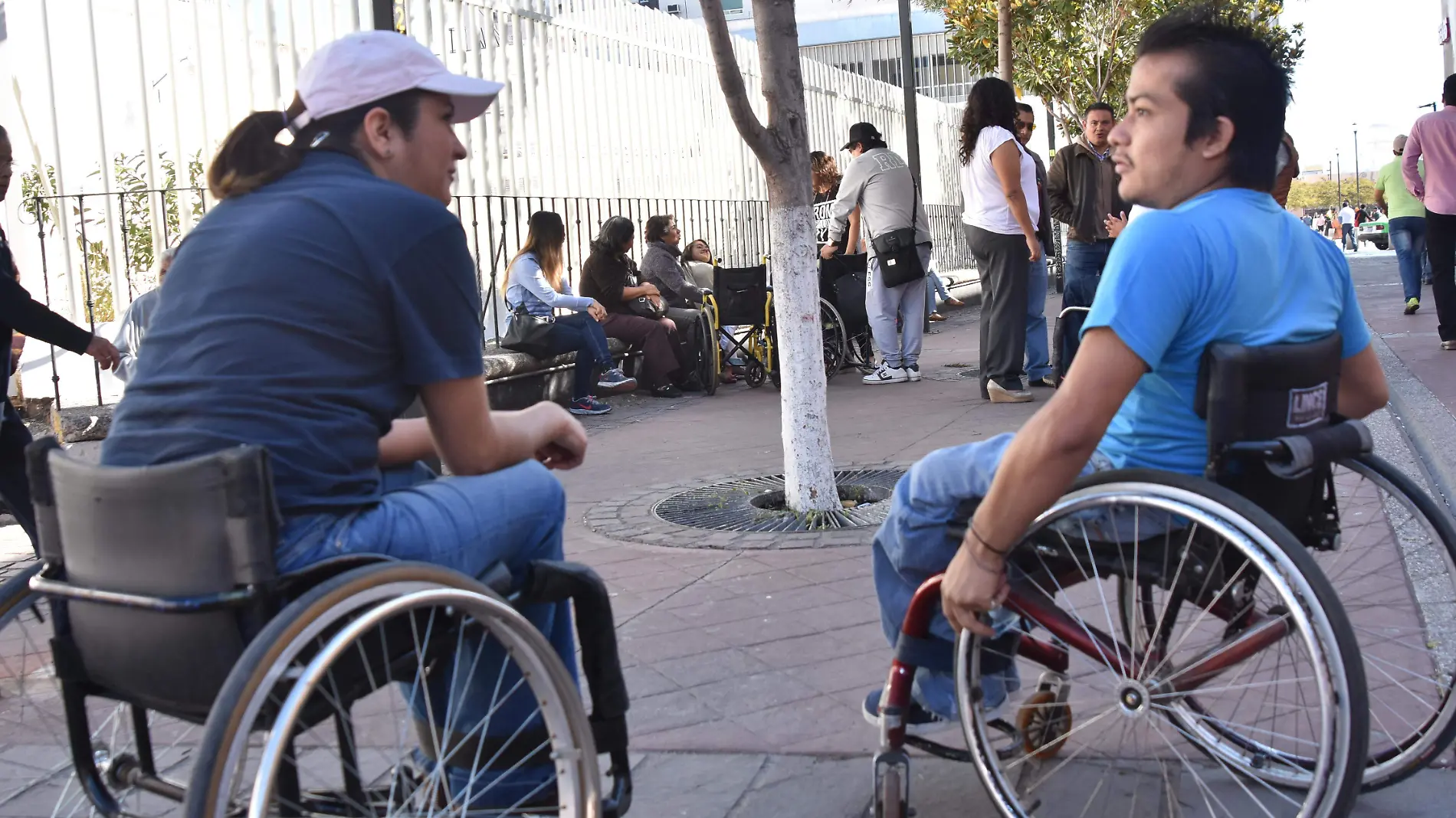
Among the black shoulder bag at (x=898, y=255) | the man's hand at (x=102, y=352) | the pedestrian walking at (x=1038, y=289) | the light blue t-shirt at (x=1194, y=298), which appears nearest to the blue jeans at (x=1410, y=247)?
the pedestrian walking at (x=1038, y=289)

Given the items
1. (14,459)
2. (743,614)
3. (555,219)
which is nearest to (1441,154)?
(555,219)

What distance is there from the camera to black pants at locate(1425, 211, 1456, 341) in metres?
9.08

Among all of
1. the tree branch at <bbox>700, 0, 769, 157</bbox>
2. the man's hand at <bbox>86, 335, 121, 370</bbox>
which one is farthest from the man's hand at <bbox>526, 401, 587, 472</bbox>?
the tree branch at <bbox>700, 0, 769, 157</bbox>

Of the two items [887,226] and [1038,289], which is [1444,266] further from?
[887,226]

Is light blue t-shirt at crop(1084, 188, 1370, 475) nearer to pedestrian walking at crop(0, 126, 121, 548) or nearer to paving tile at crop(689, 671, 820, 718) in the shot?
paving tile at crop(689, 671, 820, 718)

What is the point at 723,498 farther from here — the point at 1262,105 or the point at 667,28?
the point at 667,28

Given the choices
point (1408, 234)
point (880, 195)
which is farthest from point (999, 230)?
point (1408, 234)

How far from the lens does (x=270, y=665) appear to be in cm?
188

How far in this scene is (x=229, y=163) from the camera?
7.72 feet

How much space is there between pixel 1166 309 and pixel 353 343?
130 cm

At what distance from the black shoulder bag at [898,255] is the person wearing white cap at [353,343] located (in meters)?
7.26

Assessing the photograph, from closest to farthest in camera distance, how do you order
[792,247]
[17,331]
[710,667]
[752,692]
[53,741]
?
1. [53,741]
2. [752,692]
3. [710,667]
4. [17,331]
5. [792,247]

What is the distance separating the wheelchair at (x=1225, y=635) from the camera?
217 centimetres

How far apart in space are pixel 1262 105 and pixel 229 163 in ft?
5.83
